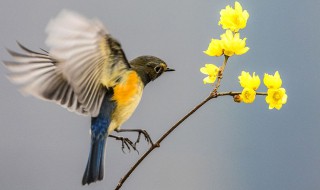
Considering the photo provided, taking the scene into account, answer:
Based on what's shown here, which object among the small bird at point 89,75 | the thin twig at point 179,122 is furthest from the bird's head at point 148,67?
the thin twig at point 179,122

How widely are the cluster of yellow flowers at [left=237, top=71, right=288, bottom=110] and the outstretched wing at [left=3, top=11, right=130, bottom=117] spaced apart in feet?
0.53

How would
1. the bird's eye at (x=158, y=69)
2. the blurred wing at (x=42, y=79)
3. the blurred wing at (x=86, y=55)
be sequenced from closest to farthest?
the blurred wing at (x=86, y=55)
the blurred wing at (x=42, y=79)
the bird's eye at (x=158, y=69)

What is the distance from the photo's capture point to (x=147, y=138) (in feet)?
2.39

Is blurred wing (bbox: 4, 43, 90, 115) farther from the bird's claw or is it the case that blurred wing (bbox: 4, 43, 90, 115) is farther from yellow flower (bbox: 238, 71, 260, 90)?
yellow flower (bbox: 238, 71, 260, 90)

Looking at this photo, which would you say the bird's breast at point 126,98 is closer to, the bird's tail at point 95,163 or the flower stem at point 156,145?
the bird's tail at point 95,163

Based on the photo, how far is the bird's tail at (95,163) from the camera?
2.18ft

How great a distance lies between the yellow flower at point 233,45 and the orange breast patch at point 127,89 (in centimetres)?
15

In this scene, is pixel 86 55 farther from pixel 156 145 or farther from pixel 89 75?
pixel 156 145

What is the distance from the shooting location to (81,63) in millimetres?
630

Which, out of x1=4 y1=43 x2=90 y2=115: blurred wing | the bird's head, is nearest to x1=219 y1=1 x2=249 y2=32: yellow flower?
the bird's head

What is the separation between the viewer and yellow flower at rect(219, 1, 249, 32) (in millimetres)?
733

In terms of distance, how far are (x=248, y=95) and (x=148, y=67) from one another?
19 centimetres

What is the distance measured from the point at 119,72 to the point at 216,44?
14cm

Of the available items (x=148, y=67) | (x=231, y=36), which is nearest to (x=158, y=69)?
(x=148, y=67)
